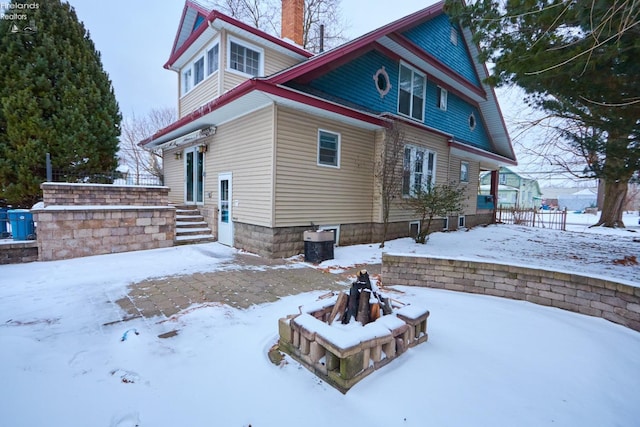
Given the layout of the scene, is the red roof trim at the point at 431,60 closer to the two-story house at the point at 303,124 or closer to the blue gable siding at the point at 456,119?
the two-story house at the point at 303,124

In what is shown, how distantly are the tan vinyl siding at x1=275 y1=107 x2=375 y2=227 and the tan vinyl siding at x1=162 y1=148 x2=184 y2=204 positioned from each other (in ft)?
19.2

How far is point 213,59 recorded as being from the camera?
341 inches

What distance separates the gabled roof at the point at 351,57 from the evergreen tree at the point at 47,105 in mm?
2048

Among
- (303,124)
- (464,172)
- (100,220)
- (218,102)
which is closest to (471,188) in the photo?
(464,172)

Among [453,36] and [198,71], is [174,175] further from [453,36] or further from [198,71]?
[453,36]

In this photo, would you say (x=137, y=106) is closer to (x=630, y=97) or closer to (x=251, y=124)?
(x=251, y=124)

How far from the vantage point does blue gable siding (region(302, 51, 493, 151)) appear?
24.6 feet

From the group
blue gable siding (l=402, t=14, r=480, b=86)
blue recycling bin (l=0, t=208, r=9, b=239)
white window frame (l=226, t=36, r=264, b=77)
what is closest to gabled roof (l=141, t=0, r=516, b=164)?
blue gable siding (l=402, t=14, r=480, b=86)

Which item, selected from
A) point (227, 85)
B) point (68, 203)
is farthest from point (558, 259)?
point (68, 203)

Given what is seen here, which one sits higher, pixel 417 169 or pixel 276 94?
pixel 276 94

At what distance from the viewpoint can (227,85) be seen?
26.7ft

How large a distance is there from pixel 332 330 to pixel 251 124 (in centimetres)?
585

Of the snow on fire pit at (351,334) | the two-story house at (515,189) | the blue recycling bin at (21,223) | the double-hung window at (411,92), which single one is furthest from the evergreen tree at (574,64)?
the two-story house at (515,189)

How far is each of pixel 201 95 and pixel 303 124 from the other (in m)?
4.72
